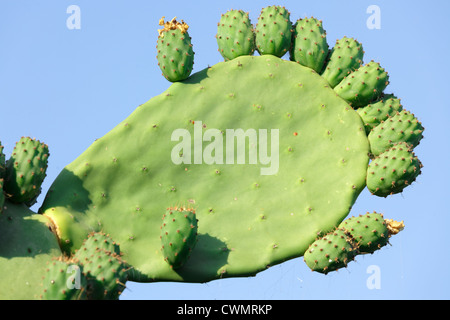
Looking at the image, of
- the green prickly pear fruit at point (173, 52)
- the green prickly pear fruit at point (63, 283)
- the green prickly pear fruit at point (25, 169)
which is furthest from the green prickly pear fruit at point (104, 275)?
the green prickly pear fruit at point (173, 52)

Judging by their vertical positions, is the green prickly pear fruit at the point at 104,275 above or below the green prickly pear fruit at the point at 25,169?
below

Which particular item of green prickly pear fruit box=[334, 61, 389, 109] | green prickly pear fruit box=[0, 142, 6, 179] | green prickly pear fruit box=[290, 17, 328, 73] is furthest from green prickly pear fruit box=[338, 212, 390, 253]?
green prickly pear fruit box=[0, 142, 6, 179]

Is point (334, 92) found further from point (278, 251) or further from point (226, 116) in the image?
point (278, 251)

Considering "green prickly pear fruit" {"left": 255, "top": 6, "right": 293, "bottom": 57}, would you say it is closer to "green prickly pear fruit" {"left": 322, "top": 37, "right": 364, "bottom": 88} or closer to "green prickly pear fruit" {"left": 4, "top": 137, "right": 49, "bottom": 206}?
"green prickly pear fruit" {"left": 322, "top": 37, "right": 364, "bottom": 88}

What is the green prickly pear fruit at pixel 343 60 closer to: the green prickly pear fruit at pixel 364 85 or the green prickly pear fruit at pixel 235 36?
the green prickly pear fruit at pixel 364 85

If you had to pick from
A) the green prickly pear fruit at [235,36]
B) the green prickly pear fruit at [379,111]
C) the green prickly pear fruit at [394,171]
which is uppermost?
the green prickly pear fruit at [235,36]

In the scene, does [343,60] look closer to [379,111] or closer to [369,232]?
[379,111]
